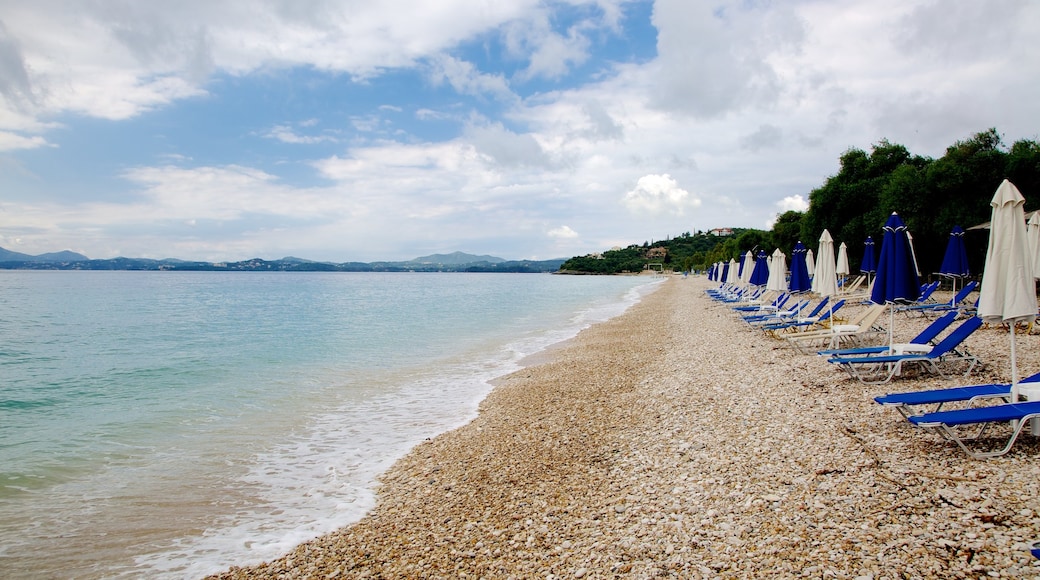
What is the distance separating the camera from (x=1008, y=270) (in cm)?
568

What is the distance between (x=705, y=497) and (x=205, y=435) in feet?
26.1

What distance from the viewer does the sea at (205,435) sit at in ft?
17.2

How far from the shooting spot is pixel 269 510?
19.1 ft

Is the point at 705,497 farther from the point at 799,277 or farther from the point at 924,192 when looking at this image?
the point at 924,192

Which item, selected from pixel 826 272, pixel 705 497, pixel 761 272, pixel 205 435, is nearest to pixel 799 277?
pixel 826 272

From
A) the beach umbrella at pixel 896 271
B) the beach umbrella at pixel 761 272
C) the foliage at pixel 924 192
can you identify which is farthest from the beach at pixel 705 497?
the foliage at pixel 924 192

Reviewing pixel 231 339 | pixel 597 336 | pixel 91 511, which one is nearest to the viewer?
pixel 91 511

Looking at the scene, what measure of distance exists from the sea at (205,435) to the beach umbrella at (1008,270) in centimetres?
676

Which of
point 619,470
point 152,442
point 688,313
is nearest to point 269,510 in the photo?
point 619,470

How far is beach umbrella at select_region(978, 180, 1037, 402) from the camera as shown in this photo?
5.52 m

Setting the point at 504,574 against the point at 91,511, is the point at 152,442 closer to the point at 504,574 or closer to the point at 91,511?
the point at 91,511

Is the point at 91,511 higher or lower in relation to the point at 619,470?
lower

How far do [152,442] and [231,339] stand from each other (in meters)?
15.0

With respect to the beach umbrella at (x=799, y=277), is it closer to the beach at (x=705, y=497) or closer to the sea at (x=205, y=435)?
the beach at (x=705, y=497)
